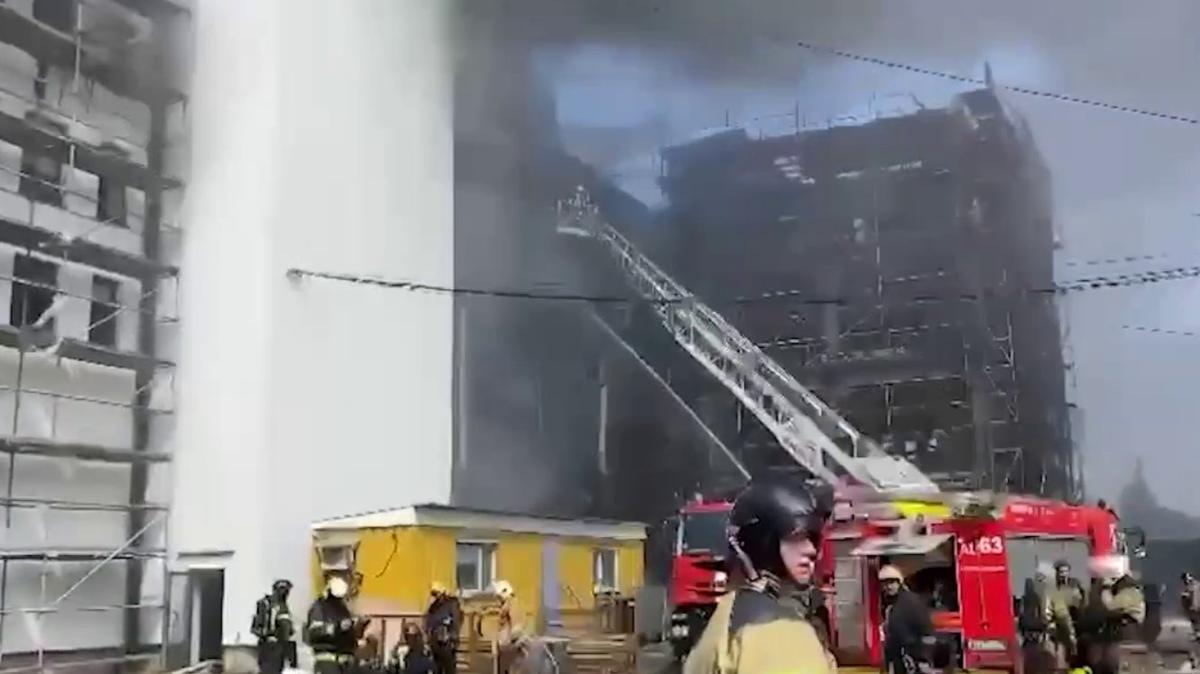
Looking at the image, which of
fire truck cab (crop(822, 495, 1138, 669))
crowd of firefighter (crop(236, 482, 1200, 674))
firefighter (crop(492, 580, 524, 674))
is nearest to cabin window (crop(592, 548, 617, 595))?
crowd of firefighter (crop(236, 482, 1200, 674))

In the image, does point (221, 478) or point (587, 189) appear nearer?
point (221, 478)

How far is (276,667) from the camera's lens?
631cm

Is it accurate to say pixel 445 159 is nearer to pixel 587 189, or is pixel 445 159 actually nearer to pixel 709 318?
pixel 587 189

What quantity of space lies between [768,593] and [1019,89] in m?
8.28

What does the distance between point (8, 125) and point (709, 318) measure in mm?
5349

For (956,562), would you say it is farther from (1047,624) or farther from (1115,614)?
(1115,614)

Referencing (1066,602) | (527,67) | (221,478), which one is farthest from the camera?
(527,67)

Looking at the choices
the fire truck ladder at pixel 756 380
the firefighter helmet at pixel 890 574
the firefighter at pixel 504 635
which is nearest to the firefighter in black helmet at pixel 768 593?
the firefighter helmet at pixel 890 574

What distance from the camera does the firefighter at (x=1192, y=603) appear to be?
7379 millimetres

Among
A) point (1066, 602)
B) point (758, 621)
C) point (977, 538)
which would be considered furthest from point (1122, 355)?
point (758, 621)

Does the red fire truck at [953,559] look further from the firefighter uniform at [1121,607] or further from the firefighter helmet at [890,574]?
the firefighter uniform at [1121,607]

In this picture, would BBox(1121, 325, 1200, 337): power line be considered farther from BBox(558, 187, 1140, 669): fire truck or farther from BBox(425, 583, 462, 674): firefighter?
BBox(425, 583, 462, 674): firefighter

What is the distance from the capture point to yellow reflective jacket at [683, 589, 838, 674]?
1240 mm

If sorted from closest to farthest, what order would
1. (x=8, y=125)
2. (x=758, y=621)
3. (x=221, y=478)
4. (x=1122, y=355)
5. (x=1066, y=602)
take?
(x=758, y=621) → (x=1066, y=602) → (x=8, y=125) → (x=221, y=478) → (x=1122, y=355)
